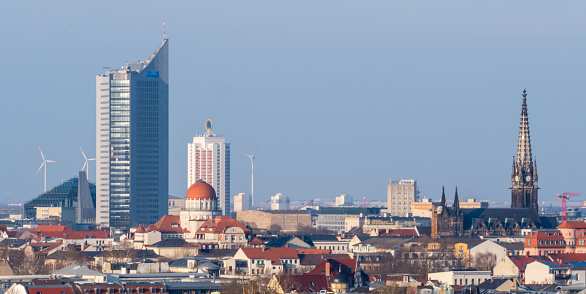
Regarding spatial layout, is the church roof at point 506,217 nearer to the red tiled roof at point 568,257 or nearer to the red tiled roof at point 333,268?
the red tiled roof at point 568,257

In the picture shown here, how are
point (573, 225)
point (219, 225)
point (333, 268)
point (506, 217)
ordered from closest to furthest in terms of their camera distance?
point (333, 268), point (573, 225), point (219, 225), point (506, 217)

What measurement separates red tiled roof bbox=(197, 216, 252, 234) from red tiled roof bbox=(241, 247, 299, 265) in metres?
35.0

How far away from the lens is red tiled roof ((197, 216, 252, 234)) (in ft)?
618

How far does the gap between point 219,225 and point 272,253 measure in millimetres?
41915

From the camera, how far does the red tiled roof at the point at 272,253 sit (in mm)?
146500

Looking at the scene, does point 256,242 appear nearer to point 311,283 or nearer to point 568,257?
point 568,257

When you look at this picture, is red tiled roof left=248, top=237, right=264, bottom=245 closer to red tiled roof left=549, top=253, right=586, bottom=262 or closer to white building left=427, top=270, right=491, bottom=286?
red tiled roof left=549, top=253, right=586, bottom=262

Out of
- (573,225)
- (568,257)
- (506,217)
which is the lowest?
(568,257)

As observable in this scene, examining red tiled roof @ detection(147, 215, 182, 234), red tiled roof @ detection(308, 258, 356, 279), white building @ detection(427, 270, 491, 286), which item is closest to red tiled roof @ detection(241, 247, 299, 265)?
red tiled roof @ detection(308, 258, 356, 279)

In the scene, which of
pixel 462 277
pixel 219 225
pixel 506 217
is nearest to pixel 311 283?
pixel 462 277

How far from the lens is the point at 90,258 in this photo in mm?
156250

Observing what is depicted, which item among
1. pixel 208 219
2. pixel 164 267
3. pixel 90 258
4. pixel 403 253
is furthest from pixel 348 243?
pixel 164 267

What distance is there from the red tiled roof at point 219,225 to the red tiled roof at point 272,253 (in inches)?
1378

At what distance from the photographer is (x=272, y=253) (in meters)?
149
